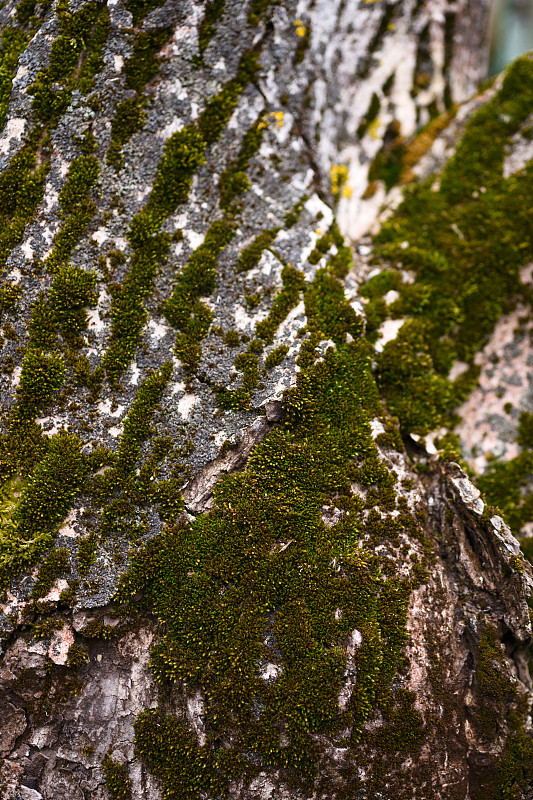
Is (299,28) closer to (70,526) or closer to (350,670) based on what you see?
(70,526)

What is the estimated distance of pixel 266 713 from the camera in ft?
19.3

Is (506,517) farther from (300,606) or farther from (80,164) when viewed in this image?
(80,164)

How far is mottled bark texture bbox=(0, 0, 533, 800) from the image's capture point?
598 centimetres

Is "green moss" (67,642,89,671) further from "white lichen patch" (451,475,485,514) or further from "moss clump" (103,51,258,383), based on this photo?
"white lichen patch" (451,475,485,514)

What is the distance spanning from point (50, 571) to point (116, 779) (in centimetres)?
268

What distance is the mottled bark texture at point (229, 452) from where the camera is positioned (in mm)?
5980

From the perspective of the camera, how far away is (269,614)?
623 cm

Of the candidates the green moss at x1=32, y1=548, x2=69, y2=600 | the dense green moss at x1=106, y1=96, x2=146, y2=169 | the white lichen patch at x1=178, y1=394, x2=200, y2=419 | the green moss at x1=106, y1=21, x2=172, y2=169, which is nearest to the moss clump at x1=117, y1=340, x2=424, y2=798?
the green moss at x1=32, y1=548, x2=69, y2=600

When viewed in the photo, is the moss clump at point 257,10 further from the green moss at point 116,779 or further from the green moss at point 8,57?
the green moss at point 116,779

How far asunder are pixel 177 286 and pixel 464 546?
18.8 feet

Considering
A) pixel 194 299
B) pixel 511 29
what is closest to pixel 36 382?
pixel 194 299

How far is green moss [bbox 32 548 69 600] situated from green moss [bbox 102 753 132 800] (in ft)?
7.22

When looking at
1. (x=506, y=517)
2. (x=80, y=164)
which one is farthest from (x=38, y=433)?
(x=506, y=517)

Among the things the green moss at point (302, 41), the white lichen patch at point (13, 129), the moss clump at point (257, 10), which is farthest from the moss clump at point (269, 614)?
A: the moss clump at point (257, 10)
